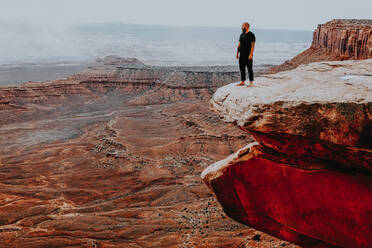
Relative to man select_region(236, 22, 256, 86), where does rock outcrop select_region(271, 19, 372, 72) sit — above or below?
above

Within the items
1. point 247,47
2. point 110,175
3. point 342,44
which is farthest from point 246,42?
point 342,44

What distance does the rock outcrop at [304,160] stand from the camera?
18.1 feet

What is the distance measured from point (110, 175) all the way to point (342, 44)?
26221 mm

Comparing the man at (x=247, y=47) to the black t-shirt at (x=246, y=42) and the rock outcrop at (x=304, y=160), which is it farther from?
the rock outcrop at (x=304, y=160)

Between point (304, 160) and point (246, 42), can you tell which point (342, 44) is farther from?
point (304, 160)

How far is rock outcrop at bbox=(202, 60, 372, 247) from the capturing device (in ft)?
18.1

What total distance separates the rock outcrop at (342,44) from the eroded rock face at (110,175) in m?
12.9

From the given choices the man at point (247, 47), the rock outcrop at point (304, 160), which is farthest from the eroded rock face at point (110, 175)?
the man at point (247, 47)

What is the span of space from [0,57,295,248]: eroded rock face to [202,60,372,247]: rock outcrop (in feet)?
10.3

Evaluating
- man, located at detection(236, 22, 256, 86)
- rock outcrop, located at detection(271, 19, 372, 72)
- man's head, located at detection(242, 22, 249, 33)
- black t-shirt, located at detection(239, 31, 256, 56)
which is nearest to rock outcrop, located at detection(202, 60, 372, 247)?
man, located at detection(236, 22, 256, 86)

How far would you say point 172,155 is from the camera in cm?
2789

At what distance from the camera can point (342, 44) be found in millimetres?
32500

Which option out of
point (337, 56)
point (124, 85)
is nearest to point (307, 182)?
point (337, 56)

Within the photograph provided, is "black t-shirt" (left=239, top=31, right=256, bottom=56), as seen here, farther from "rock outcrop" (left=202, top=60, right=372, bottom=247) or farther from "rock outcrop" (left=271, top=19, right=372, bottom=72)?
"rock outcrop" (left=271, top=19, right=372, bottom=72)
